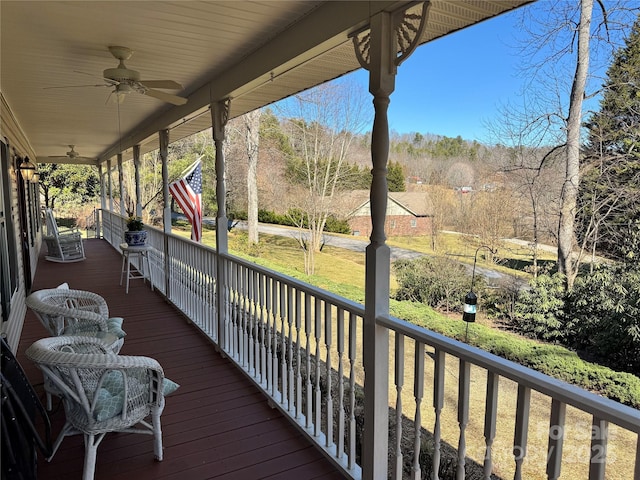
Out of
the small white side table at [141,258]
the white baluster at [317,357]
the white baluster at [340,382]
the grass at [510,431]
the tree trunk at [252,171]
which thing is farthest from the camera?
the tree trunk at [252,171]

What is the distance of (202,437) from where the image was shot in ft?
8.71

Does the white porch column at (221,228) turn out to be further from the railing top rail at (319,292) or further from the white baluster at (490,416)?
the white baluster at (490,416)

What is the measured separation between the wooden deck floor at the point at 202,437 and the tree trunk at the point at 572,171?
8.92m

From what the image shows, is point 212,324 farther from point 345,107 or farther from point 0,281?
point 345,107

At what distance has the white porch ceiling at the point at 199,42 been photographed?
2.36 meters

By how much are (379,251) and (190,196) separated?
707cm

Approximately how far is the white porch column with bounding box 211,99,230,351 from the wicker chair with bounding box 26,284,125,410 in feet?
3.07

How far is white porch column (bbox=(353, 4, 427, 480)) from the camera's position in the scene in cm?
197

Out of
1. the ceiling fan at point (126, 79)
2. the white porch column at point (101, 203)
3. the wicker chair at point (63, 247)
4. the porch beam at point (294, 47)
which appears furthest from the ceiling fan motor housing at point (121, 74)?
the white porch column at point (101, 203)

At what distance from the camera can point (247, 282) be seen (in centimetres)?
342

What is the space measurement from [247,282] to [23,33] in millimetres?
2348

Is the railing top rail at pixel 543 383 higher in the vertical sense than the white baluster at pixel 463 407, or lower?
higher

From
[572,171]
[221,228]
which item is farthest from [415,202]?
[221,228]

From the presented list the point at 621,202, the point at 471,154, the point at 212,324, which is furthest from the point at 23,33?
the point at 471,154
